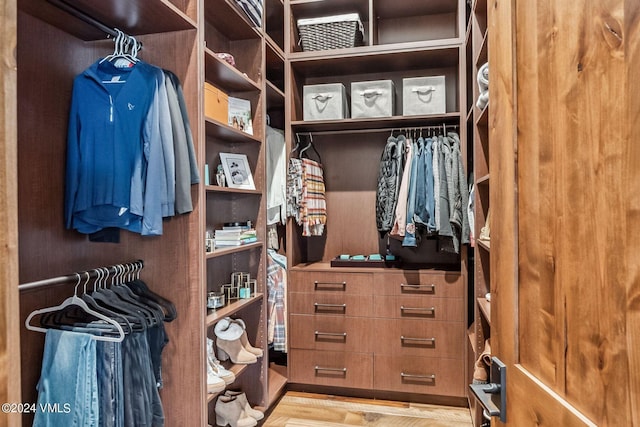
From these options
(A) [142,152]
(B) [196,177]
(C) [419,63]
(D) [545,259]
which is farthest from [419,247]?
(D) [545,259]

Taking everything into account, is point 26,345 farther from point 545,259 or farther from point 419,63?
point 419,63

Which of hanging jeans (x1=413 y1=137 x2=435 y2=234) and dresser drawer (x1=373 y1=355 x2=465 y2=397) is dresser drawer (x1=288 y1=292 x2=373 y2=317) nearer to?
dresser drawer (x1=373 y1=355 x2=465 y2=397)

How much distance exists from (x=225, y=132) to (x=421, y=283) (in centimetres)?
157

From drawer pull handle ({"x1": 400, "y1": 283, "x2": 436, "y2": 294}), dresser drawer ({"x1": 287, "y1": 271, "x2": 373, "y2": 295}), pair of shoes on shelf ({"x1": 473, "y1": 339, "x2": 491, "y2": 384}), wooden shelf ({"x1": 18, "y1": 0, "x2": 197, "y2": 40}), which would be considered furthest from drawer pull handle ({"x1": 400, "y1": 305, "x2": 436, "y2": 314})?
wooden shelf ({"x1": 18, "y1": 0, "x2": 197, "y2": 40})

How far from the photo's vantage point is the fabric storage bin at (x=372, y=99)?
2.78 meters

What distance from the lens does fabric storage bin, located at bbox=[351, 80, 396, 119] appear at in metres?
2.78

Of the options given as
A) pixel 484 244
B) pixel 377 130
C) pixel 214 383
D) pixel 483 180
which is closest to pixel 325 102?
pixel 377 130

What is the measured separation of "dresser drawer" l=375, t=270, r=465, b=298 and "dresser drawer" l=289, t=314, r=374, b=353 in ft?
0.91

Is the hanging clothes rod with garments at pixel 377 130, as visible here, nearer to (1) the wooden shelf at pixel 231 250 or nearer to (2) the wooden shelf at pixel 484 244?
(2) the wooden shelf at pixel 484 244

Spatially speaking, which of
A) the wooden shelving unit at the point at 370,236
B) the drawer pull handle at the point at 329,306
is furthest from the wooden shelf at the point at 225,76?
the drawer pull handle at the point at 329,306

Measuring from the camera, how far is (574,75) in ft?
2.00

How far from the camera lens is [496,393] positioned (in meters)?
0.85

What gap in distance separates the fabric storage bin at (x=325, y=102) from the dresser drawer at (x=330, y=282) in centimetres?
110

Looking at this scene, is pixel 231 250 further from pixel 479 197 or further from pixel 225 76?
pixel 479 197
